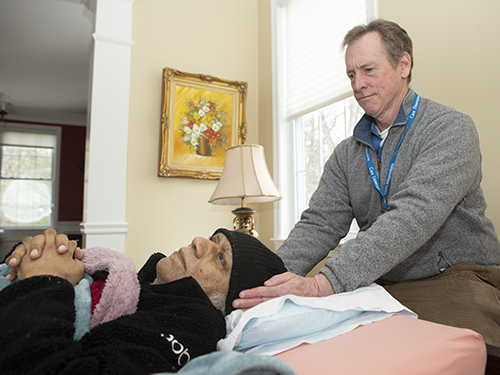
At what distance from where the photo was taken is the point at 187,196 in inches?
115

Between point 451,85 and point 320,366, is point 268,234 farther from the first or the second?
point 320,366

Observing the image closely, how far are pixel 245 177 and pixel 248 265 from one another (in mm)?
1264

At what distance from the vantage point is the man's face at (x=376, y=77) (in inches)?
55.4

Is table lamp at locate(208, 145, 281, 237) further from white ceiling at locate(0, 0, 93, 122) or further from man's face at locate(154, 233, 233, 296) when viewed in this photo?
white ceiling at locate(0, 0, 93, 122)

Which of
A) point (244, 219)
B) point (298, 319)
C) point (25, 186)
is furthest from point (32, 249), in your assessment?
point (25, 186)

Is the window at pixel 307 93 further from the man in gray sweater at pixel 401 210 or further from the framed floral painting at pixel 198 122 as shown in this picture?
the man in gray sweater at pixel 401 210

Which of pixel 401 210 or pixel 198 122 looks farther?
pixel 198 122

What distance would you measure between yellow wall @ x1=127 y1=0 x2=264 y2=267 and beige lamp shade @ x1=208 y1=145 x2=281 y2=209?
65 cm

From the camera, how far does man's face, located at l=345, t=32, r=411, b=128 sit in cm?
141

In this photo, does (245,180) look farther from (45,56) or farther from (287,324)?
(45,56)

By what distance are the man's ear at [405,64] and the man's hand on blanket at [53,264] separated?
4.53ft

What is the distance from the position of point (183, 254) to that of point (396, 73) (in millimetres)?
1109

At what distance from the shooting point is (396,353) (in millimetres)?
756

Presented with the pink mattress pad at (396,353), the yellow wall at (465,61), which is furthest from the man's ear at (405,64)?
the pink mattress pad at (396,353)
